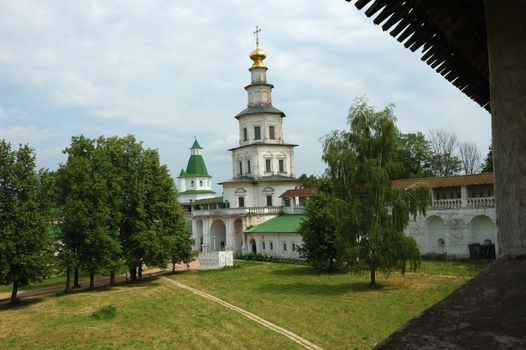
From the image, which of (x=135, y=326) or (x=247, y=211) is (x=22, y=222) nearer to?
(x=135, y=326)

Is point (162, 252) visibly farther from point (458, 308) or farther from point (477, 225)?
point (458, 308)

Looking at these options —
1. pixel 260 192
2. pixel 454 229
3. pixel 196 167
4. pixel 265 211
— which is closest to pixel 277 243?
pixel 265 211

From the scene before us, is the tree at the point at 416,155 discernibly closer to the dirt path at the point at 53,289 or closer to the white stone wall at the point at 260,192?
the white stone wall at the point at 260,192

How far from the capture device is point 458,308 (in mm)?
2143

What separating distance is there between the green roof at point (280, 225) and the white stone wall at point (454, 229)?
10787 mm

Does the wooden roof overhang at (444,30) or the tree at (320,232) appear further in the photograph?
the tree at (320,232)

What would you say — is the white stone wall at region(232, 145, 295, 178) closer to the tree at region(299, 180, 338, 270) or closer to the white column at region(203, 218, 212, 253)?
the white column at region(203, 218, 212, 253)

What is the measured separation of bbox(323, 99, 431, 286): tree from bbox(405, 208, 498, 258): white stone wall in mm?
10241

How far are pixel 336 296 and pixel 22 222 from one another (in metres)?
17.8

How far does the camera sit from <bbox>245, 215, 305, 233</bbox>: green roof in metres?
42.5

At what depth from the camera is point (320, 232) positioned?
1249 inches

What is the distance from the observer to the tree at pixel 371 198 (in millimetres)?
23672

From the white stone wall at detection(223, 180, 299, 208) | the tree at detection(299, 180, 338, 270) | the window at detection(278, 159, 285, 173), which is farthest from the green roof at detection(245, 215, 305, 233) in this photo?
the tree at detection(299, 180, 338, 270)

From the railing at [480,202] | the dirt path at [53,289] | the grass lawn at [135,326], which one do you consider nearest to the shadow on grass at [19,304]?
the grass lawn at [135,326]
